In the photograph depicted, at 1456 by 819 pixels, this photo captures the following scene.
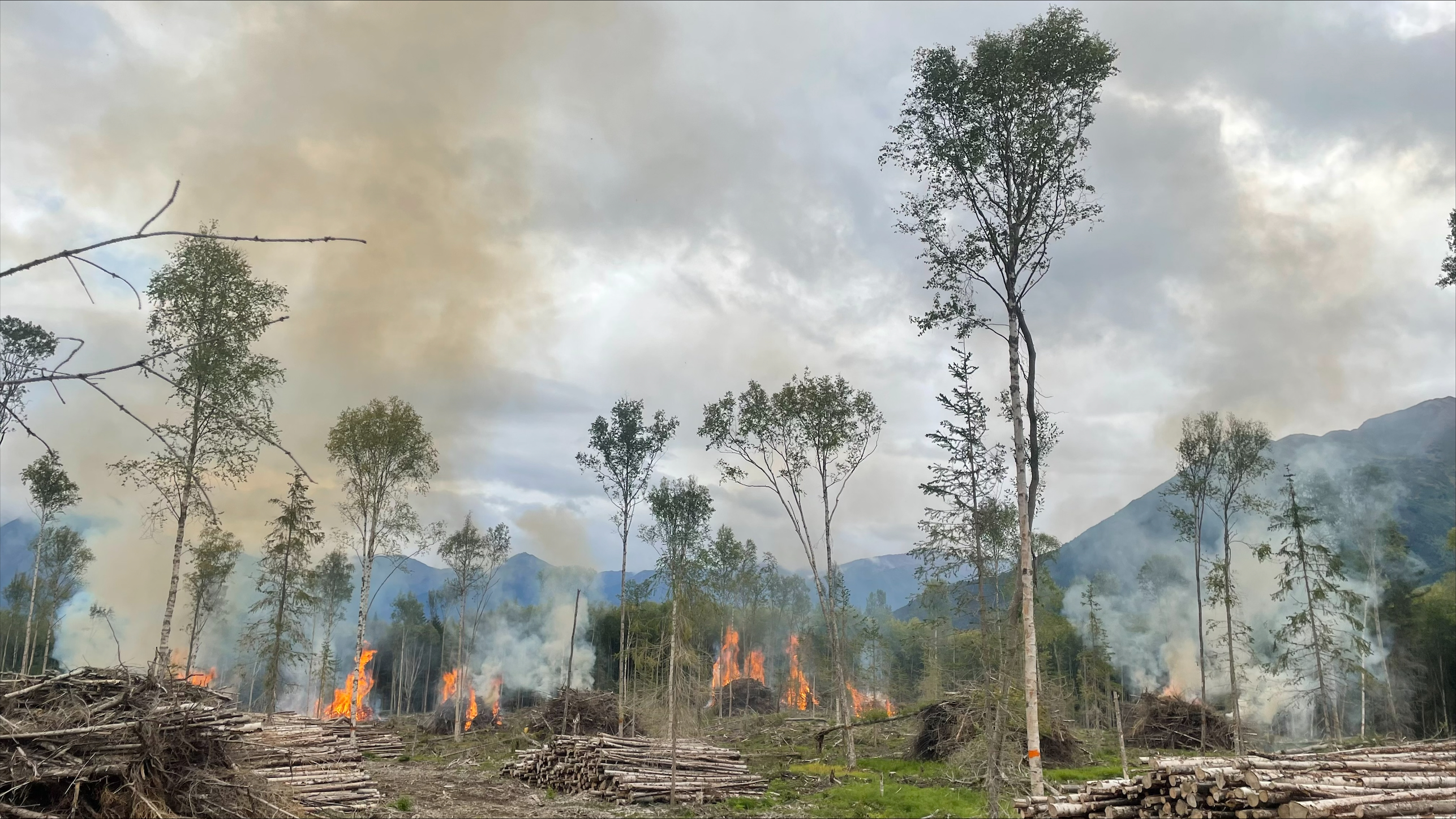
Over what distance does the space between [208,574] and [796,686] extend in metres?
47.2

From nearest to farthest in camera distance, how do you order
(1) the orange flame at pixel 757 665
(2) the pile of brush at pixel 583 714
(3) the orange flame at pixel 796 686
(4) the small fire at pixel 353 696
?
(2) the pile of brush at pixel 583 714, (4) the small fire at pixel 353 696, (3) the orange flame at pixel 796 686, (1) the orange flame at pixel 757 665

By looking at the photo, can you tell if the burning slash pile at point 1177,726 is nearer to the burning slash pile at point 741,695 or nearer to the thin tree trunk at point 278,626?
the burning slash pile at point 741,695

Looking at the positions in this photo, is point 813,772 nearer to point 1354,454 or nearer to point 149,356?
point 149,356

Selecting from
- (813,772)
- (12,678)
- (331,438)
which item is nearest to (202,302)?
(331,438)

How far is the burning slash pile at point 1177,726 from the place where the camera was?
34938 millimetres

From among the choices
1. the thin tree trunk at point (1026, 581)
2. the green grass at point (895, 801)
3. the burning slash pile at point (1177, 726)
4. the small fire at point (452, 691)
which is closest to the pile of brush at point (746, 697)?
the small fire at point (452, 691)

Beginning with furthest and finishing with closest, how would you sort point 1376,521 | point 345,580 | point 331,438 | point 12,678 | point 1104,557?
point 1104,557, point 345,580, point 1376,521, point 331,438, point 12,678

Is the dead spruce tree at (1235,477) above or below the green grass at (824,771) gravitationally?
above

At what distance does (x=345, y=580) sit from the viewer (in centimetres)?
6469

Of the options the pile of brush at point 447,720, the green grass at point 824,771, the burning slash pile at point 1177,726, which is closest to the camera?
the green grass at point 824,771

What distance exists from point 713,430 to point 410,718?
1240 inches

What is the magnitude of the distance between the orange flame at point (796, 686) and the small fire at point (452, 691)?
23.8 metres

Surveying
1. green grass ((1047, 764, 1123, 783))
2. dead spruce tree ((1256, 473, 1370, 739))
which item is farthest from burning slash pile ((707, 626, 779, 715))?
dead spruce tree ((1256, 473, 1370, 739))

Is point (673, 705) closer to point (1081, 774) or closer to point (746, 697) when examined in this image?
point (1081, 774)
